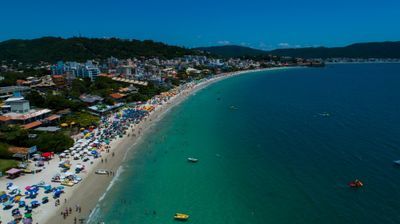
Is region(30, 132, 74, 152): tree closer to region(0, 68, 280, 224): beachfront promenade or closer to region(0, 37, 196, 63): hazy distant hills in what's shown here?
region(0, 68, 280, 224): beachfront promenade

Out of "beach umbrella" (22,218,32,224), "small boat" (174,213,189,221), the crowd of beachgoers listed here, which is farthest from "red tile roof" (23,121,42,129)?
"small boat" (174,213,189,221)

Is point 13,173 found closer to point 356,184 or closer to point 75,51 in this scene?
point 356,184

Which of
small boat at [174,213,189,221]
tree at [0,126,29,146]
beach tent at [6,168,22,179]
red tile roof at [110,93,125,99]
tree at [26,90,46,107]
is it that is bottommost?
small boat at [174,213,189,221]

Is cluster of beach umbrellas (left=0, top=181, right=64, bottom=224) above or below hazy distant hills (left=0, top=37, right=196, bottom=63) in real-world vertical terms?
below

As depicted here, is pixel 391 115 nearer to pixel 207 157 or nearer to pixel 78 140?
pixel 207 157

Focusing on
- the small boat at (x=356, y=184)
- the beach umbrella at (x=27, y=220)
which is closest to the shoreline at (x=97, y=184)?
the beach umbrella at (x=27, y=220)

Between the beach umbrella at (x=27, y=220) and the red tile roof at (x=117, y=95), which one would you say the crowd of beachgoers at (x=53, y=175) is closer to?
the beach umbrella at (x=27, y=220)
